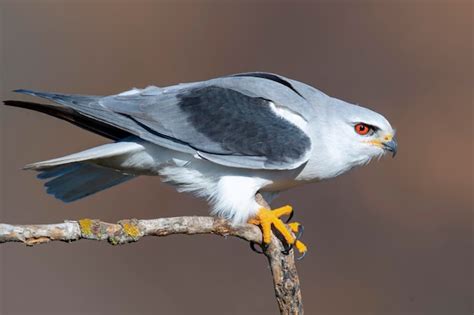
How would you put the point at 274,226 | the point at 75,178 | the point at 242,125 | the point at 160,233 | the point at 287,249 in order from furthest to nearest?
1. the point at 75,178
2. the point at 242,125
3. the point at 274,226
4. the point at 287,249
5. the point at 160,233

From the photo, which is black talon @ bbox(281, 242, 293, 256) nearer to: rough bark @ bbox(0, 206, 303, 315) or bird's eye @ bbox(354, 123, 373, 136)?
rough bark @ bbox(0, 206, 303, 315)

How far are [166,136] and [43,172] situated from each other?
86 centimetres

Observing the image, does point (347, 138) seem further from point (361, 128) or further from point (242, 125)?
point (242, 125)

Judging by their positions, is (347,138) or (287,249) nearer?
(287,249)

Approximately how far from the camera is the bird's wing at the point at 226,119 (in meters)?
4.34

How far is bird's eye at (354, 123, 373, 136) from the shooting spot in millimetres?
4504

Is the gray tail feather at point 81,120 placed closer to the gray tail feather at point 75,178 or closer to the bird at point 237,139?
the bird at point 237,139

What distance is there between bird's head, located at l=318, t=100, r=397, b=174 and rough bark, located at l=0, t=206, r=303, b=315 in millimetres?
661

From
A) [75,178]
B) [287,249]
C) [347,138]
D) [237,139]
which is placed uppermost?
[347,138]

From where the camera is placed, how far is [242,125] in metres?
4.46

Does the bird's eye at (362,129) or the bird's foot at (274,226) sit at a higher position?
the bird's eye at (362,129)

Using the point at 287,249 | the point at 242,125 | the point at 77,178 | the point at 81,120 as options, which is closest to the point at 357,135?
the point at 242,125

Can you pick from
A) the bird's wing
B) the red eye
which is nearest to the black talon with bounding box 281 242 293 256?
the bird's wing

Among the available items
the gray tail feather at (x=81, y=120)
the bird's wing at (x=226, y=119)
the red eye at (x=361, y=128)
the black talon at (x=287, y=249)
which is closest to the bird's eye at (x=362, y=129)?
the red eye at (x=361, y=128)
